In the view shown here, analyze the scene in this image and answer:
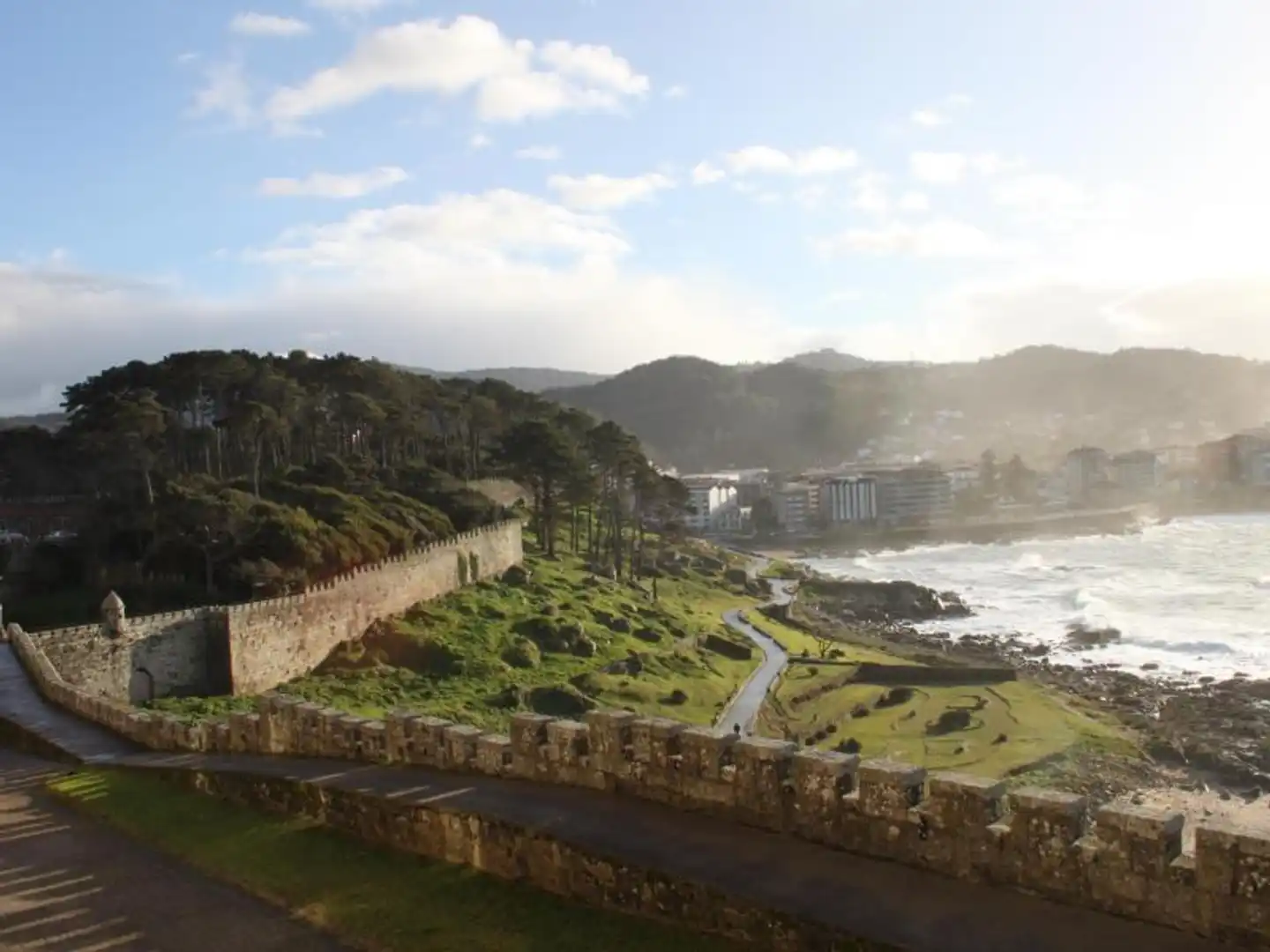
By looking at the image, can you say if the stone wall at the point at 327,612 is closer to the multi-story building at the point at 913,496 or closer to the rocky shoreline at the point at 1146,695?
the rocky shoreline at the point at 1146,695

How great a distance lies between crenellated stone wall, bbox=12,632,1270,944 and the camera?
673cm

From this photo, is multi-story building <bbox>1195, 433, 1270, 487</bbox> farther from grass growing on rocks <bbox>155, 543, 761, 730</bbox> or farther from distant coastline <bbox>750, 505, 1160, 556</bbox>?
grass growing on rocks <bbox>155, 543, 761, 730</bbox>

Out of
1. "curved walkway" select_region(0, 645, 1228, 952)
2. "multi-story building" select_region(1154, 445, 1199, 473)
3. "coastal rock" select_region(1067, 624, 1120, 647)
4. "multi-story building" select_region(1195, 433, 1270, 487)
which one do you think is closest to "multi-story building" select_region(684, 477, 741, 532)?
"multi-story building" select_region(1195, 433, 1270, 487)

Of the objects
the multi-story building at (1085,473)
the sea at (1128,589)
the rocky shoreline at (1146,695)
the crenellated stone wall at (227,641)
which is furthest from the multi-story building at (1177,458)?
the crenellated stone wall at (227,641)

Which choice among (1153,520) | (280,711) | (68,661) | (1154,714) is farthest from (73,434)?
(1153,520)

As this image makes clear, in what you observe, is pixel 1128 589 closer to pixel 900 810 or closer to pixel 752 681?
pixel 752 681

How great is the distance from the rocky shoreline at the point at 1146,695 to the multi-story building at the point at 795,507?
73.2 m

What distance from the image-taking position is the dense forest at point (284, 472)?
38.3 metres

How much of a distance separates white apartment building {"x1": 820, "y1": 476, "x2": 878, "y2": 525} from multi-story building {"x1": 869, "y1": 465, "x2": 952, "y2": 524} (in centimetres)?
145

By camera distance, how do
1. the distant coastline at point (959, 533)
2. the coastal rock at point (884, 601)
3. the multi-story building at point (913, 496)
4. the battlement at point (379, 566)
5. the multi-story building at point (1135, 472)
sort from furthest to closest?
1. the multi-story building at point (1135, 472)
2. the multi-story building at point (913, 496)
3. the distant coastline at point (959, 533)
4. the coastal rock at point (884, 601)
5. the battlement at point (379, 566)

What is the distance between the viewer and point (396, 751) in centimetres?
1240

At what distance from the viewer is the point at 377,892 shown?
9.59 m

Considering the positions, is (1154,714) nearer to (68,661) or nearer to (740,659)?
(740,659)

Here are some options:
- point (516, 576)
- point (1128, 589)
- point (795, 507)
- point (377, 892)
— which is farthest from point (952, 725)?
point (795, 507)
